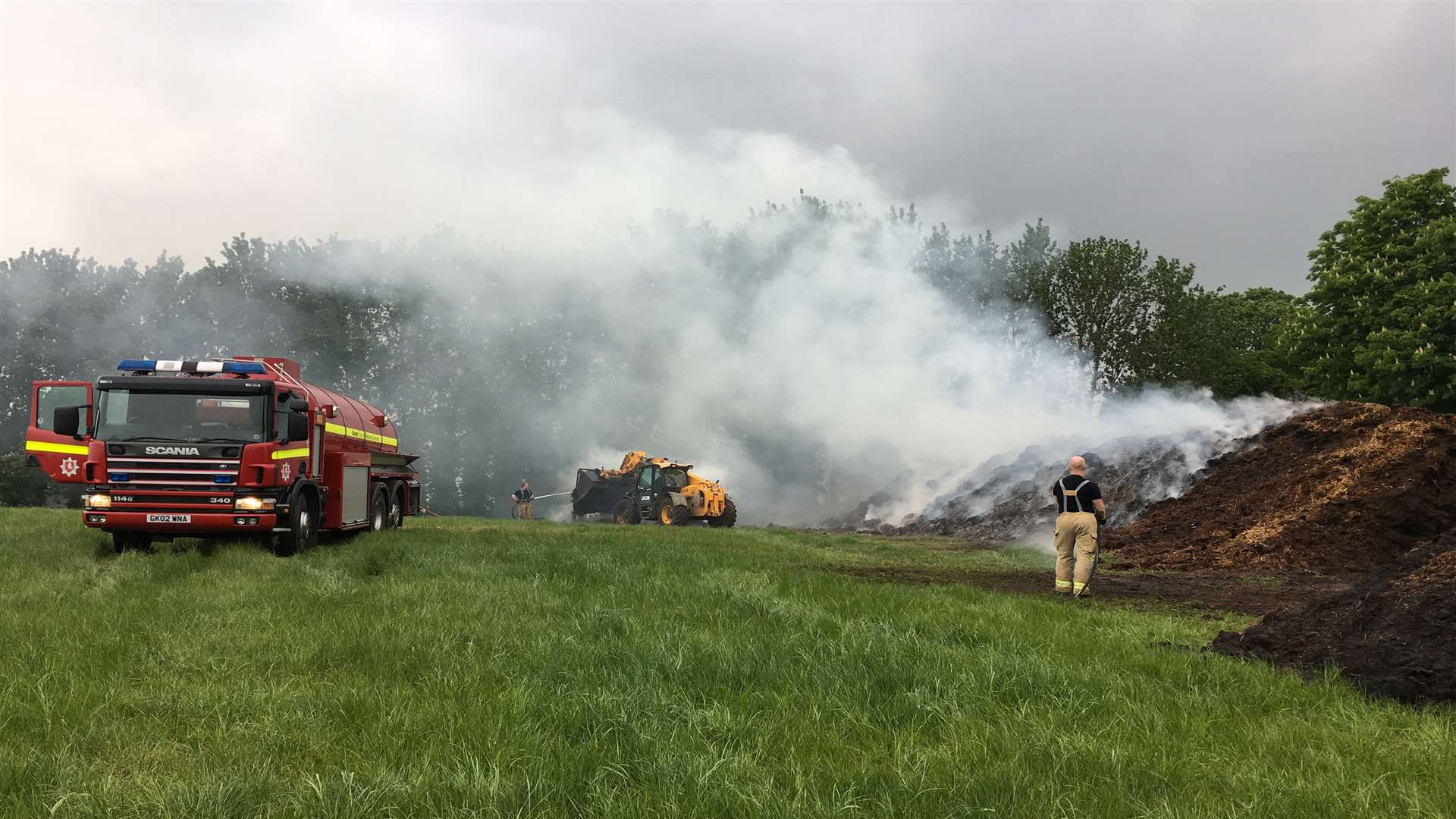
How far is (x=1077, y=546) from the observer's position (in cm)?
1245

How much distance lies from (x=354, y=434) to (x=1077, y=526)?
509 inches

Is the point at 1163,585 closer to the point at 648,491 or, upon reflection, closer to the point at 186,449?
the point at 186,449

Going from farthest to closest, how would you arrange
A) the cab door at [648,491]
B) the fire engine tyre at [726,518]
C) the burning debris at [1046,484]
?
the fire engine tyre at [726,518] < the cab door at [648,491] < the burning debris at [1046,484]

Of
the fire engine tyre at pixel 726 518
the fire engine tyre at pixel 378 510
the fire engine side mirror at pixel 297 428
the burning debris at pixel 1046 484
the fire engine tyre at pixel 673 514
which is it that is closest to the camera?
the fire engine side mirror at pixel 297 428

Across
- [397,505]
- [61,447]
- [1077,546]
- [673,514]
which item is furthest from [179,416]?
[673,514]

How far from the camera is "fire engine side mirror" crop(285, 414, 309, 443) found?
13.6 m

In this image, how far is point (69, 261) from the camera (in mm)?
53906

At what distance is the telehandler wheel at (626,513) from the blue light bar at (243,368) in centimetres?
2006

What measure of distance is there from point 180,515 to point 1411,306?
39618 millimetres

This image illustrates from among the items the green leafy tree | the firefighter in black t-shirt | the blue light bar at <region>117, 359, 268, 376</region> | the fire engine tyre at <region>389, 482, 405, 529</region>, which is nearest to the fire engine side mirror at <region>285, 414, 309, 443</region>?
the blue light bar at <region>117, 359, 268, 376</region>

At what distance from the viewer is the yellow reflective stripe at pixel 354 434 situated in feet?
51.7

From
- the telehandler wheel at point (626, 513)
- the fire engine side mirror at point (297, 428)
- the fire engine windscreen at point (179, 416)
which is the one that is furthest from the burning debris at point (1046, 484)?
the fire engine windscreen at point (179, 416)

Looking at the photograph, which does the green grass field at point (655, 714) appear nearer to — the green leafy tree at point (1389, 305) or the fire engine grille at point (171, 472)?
the fire engine grille at point (171, 472)

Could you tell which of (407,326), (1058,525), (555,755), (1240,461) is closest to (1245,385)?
(1240,461)
